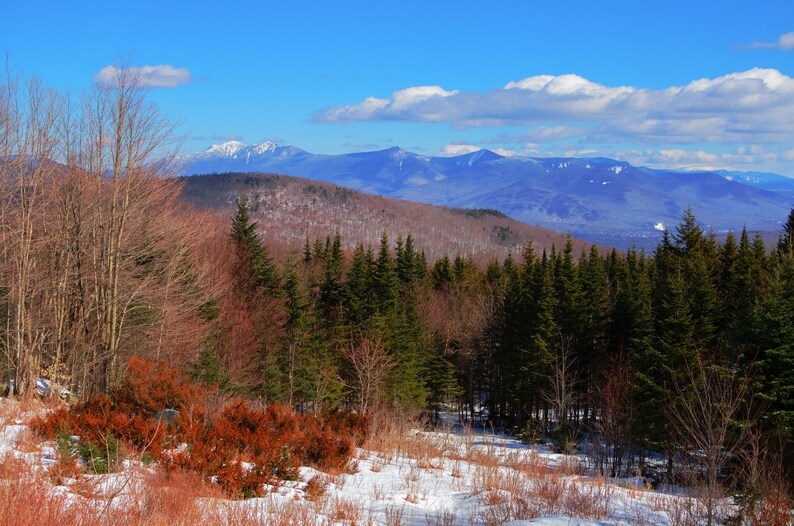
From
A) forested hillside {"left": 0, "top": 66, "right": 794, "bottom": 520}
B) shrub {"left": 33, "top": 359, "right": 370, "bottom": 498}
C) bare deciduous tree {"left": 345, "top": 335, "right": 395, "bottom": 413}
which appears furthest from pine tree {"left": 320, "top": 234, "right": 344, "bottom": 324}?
shrub {"left": 33, "top": 359, "right": 370, "bottom": 498}

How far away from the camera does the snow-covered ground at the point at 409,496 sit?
20.5 ft

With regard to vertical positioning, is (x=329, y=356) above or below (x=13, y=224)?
below

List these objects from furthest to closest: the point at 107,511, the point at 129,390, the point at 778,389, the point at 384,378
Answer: the point at 384,378 → the point at 778,389 → the point at 129,390 → the point at 107,511

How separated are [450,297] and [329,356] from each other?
73.1 ft

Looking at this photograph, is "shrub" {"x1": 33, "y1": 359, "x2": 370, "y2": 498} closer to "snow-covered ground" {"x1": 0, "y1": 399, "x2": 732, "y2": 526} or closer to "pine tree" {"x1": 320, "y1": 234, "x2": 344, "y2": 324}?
"snow-covered ground" {"x1": 0, "y1": 399, "x2": 732, "y2": 526}

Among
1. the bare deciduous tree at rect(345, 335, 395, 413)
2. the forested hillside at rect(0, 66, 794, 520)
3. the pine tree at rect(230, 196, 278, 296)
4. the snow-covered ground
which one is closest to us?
the snow-covered ground

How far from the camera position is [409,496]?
7.46m

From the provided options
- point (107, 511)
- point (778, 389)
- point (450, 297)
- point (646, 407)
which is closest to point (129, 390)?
point (107, 511)

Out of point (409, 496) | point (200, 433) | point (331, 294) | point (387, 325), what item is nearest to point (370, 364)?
point (387, 325)

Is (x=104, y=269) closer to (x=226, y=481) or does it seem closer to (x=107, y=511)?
(x=226, y=481)

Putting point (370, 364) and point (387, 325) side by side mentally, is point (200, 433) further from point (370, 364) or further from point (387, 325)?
point (387, 325)

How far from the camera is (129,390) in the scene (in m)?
10.0

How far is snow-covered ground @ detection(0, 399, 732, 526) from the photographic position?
625cm

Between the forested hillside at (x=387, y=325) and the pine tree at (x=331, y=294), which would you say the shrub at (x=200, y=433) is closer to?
the forested hillside at (x=387, y=325)
